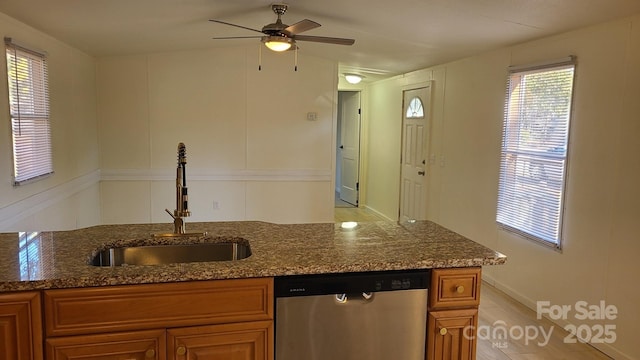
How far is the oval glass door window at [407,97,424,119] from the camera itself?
5902mm

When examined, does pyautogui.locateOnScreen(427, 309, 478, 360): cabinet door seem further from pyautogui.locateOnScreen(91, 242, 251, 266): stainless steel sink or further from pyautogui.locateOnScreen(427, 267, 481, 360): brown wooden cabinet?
pyautogui.locateOnScreen(91, 242, 251, 266): stainless steel sink

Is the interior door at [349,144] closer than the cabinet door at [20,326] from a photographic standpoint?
No

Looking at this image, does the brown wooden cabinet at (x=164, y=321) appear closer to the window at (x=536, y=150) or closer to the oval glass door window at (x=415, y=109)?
the window at (x=536, y=150)

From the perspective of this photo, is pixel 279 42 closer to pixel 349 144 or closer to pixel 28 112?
pixel 28 112

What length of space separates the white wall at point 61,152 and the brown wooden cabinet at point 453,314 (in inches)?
113

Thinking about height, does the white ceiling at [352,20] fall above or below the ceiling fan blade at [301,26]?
above

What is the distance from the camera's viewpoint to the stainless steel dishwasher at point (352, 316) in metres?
1.82

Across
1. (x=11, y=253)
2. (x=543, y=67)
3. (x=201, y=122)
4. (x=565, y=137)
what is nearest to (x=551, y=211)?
(x=565, y=137)

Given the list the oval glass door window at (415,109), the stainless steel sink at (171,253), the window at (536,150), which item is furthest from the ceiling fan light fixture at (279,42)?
the oval glass door window at (415,109)

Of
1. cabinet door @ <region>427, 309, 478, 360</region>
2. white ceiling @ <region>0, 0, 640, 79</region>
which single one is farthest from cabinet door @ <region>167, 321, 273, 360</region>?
white ceiling @ <region>0, 0, 640, 79</region>

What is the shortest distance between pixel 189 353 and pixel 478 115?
374cm

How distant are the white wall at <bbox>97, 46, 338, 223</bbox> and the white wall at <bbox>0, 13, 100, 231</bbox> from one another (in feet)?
0.98

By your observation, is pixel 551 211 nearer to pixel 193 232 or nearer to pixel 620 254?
pixel 620 254

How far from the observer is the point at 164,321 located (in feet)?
5.58
